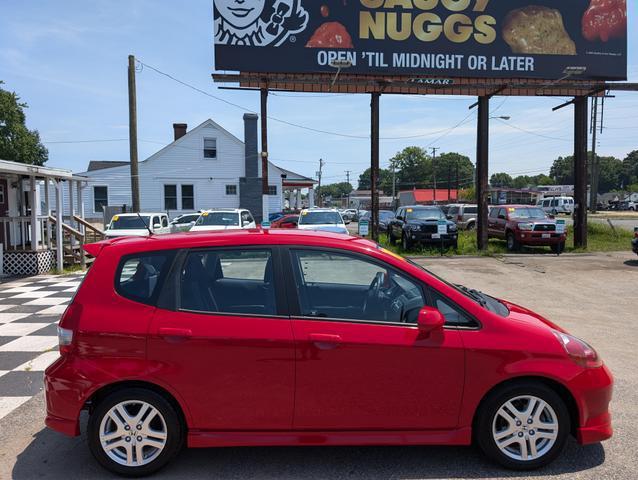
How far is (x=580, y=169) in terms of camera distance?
1891 centimetres

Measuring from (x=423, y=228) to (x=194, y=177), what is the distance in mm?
17842

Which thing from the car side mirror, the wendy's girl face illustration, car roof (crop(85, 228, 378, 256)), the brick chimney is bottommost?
the car side mirror

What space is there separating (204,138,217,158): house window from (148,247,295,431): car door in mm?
28986

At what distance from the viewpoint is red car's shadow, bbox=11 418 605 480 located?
344 centimetres

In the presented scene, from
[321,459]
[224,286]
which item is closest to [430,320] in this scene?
[321,459]

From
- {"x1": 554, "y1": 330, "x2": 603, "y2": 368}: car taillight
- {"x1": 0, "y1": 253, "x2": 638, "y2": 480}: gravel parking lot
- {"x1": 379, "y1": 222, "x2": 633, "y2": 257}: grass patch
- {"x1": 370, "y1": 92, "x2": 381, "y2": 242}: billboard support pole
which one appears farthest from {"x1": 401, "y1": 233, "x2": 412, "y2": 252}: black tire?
{"x1": 554, "y1": 330, "x2": 603, "y2": 368}: car taillight

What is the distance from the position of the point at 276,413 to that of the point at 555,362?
1.89 m

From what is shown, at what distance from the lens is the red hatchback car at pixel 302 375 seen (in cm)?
333

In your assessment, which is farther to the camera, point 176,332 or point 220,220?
point 220,220

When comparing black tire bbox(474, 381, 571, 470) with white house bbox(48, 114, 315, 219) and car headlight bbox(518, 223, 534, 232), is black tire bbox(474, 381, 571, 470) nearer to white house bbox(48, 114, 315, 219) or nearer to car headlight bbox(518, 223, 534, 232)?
car headlight bbox(518, 223, 534, 232)

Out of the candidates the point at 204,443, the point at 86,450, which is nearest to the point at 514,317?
the point at 204,443

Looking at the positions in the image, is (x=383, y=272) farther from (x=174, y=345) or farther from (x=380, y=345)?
(x=174, y=345)

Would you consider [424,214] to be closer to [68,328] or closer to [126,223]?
[126,223]

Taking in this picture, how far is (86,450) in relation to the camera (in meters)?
3.81
